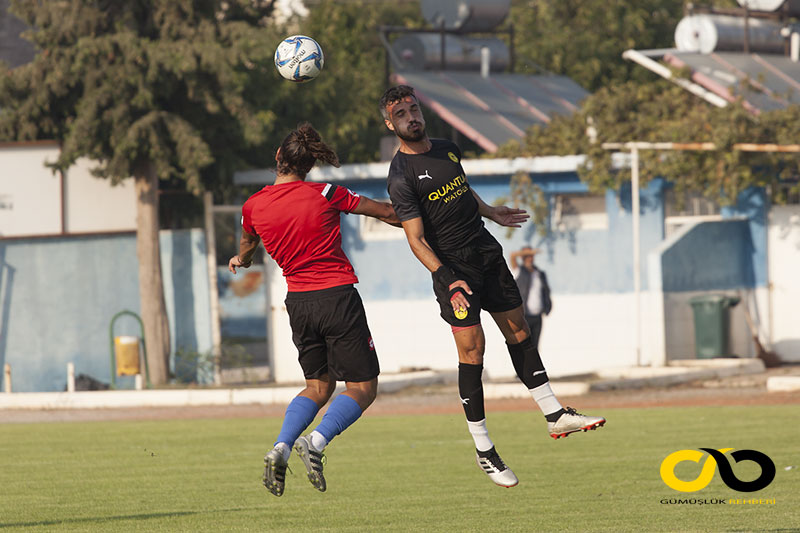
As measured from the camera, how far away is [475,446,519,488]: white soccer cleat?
935 centimetres

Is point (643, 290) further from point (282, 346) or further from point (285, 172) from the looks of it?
point (285, 172)

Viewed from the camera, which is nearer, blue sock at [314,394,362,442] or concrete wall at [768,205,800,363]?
blue sock at [314,394,362,442]

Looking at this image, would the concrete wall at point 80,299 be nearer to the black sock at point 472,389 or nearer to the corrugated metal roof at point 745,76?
the corrugated metal roof at point 745,76

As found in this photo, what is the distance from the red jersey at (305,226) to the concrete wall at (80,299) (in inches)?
697

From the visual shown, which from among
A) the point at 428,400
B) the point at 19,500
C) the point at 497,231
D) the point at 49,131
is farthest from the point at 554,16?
the point at 19,500

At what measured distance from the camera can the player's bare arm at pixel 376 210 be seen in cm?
904

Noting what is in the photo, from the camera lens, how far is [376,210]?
359 inches

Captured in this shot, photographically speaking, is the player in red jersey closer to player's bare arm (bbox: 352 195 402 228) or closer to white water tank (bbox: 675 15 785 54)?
player's bare arm (bbox: 352 195 402 228)

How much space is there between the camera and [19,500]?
12203 mm

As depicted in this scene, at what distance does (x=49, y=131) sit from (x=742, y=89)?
12.8m

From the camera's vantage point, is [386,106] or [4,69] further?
[4,69]

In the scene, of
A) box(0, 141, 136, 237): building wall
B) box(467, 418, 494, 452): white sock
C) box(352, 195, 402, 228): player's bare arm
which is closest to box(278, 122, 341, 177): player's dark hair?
box(352, 195, 402, 228): player's bare arm

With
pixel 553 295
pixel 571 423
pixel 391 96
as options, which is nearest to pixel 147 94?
pixel 553 295

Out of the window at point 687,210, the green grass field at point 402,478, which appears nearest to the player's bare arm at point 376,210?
the green grass field at point 402,478
